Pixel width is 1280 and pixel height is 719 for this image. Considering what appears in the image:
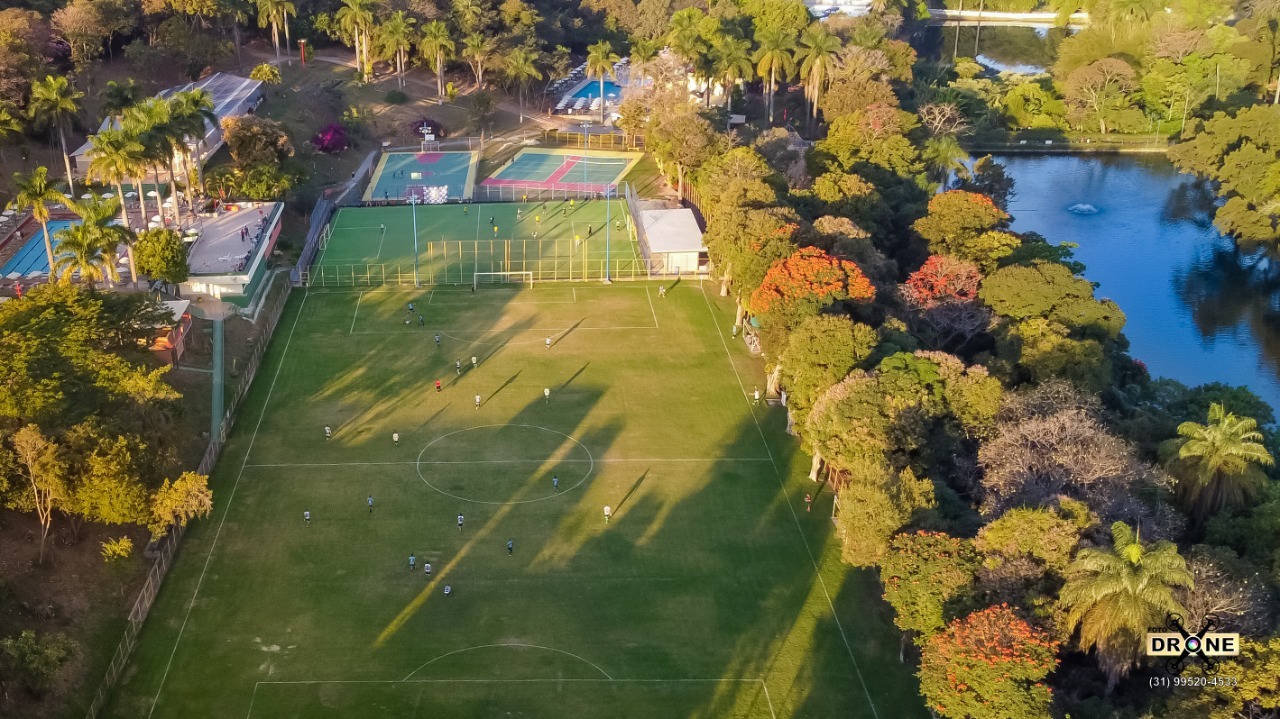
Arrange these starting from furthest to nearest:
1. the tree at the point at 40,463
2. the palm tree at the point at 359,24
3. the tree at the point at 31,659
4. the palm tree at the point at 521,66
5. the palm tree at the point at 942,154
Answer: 1. the palm tree at the point at 521,66
2. the palm tree at the point at 359,24
3. the palm tree at the point at 942,154
4. the tree at the point at 40,463
5. the tree at the point at 31,659

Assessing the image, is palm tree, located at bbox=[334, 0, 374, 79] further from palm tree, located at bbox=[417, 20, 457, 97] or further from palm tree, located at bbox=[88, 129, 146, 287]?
palm tree, located at bbox=[88, 129, 146, 287]

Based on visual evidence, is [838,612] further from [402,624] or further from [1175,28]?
[1175,28]

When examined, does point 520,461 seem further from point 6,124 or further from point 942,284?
point 6,124

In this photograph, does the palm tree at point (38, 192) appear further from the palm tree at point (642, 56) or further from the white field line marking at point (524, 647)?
the palm tree at point (642, 56)

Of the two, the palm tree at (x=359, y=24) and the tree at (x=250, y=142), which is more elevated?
the palm tree at (x=359, y=24)

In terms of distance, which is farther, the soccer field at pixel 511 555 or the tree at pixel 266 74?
the tree at pixel 266 74

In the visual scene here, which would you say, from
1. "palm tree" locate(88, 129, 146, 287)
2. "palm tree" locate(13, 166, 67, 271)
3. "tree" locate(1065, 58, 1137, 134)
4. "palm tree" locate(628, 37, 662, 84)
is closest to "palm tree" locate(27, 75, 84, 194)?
"palm tree" locate(88, 129, 146, 287)

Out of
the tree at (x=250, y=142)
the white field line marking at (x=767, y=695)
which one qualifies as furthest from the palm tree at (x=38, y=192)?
the white field line marking at (x=767, y=695)
